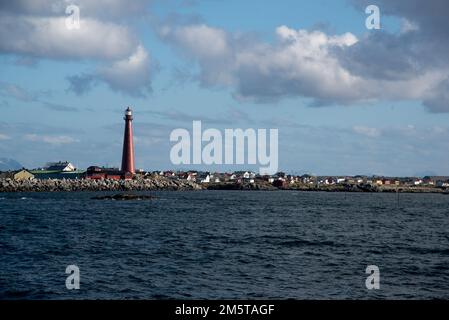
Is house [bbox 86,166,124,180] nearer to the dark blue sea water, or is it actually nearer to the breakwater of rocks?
the breakwater of rocks

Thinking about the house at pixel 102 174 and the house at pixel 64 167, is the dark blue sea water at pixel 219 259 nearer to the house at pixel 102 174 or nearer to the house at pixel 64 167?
the house at pixel 102 174

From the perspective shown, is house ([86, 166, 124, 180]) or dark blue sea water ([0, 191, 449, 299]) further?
house ([86, 166, 124, 180])

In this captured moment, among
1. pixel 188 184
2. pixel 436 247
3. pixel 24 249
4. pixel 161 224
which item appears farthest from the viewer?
pixel 188 184

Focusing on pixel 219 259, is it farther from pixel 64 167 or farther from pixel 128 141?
pixel 64 167

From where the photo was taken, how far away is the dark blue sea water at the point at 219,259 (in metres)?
24.2

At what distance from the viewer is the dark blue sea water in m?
24.2

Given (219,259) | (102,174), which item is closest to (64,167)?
(102,174)

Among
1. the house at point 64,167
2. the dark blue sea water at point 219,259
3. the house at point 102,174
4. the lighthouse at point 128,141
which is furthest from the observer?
the house at point 64,167

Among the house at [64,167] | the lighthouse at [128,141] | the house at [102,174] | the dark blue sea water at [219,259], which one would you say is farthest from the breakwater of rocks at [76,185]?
the dark blue sea water at [219,259]

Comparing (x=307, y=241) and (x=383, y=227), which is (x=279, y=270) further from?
(x=383, y=227)

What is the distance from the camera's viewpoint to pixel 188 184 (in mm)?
182750

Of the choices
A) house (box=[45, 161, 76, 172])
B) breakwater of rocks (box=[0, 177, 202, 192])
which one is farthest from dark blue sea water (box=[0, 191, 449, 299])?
house (box=[45, 161, 76, 172])
